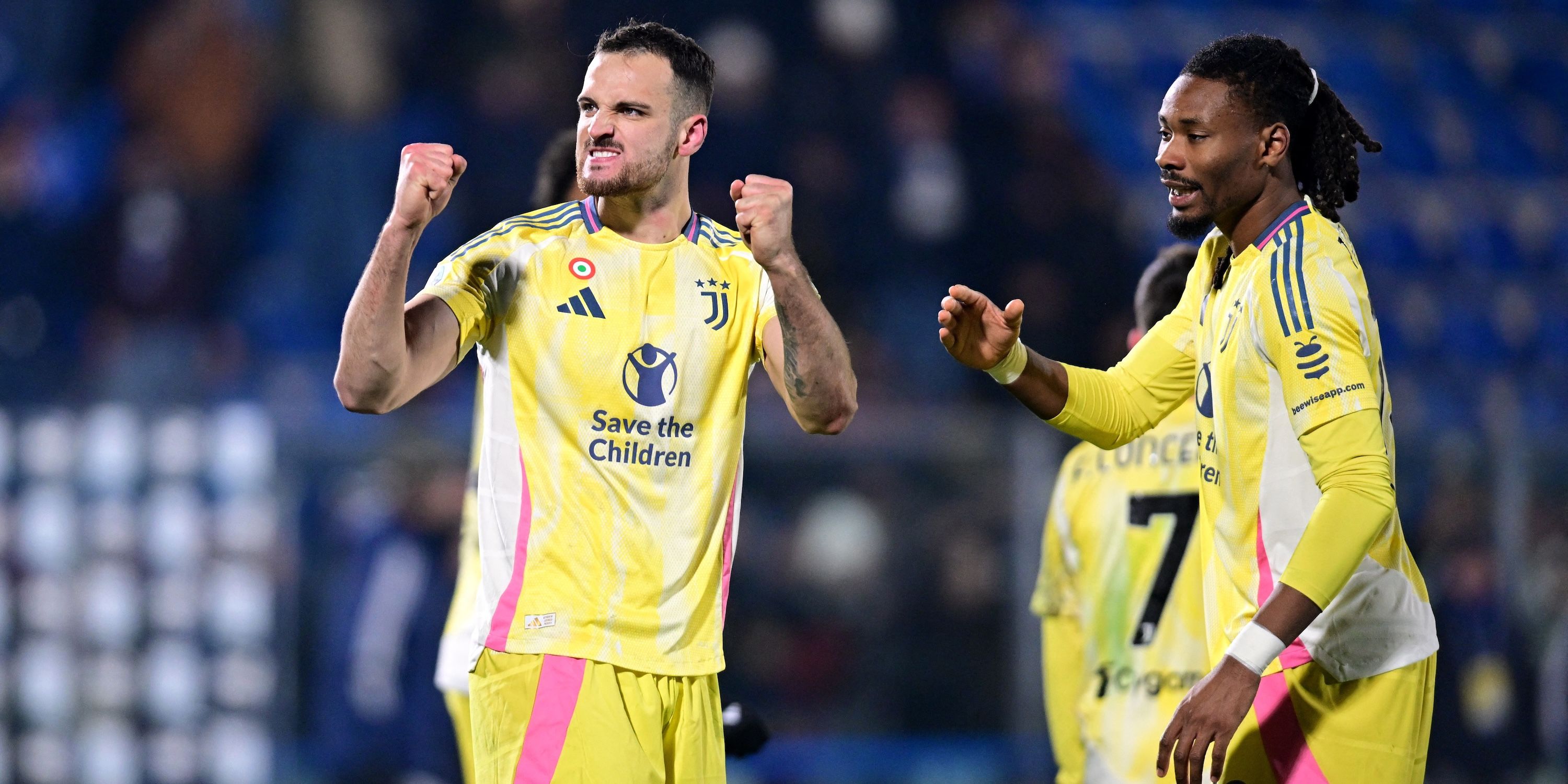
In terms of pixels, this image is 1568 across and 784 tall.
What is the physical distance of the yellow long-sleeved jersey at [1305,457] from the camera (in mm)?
3047

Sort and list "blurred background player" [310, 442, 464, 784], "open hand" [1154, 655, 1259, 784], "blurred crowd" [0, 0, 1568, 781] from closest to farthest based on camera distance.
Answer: "open hand" [1154, 655, 1259, 784]
"blurred background player" [310, 442, 464, 784]
"blurred crowd" [0, 0, 1568, 781]

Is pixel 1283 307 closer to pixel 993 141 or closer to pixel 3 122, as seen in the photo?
pixel 993 141

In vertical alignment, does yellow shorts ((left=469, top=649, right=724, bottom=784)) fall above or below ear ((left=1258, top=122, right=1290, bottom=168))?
below

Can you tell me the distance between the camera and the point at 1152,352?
12.7 feet

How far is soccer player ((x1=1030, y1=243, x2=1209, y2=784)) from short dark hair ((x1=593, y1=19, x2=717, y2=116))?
180cm

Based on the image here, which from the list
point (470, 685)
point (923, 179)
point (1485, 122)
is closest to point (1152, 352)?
point (470, 685)

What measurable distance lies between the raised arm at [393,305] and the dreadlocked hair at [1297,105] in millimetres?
1651

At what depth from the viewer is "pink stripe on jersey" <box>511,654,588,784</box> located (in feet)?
10.9

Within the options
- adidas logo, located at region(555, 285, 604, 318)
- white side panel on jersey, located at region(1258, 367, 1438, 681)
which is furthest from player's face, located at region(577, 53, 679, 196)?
white side panel on jersey, located at region(1258, 367, 1438, 681)

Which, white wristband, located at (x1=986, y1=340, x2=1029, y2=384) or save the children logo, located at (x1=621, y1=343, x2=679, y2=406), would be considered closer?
save the children logo, located at (x1=621, y1=343, x2=679, y2=406)

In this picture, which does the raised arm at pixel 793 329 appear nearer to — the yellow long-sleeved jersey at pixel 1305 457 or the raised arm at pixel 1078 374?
the raised arm at pixel 1078 374

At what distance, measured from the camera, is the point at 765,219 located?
3.29m

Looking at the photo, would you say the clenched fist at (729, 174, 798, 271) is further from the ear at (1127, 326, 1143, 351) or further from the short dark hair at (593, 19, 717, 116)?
the ear at (1127, 326, 1143, 351)

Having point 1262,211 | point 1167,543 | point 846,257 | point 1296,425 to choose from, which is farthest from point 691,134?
point 846,257
